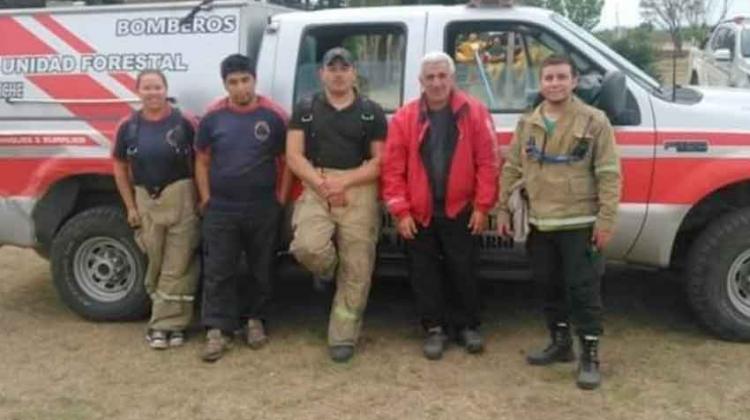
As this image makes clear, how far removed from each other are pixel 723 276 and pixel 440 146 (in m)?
1.74

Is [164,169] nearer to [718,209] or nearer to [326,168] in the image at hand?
[326,168]

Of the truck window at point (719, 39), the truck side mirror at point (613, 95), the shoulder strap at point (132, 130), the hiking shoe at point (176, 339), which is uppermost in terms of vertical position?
the truck window at point (719, 39)

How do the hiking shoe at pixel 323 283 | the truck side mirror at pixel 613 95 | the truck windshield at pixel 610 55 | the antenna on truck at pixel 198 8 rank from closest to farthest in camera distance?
the truck side mirror at pixel 613 95
the truck windshield at pixel 610 55
the hiking shoe at pixel 323 283
the antenna on truck at pixel 198 8

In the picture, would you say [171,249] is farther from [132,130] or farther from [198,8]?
[198,8]

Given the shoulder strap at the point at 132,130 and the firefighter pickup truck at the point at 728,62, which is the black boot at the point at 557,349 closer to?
the shoulder strap at the point at 132,130

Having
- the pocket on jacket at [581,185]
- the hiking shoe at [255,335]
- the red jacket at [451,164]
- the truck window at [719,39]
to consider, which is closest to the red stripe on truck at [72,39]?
the hiking shoe at [255,335]

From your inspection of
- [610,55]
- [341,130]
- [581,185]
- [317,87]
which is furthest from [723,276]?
[317,87]

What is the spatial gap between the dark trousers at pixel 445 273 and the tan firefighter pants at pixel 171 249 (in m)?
1.30

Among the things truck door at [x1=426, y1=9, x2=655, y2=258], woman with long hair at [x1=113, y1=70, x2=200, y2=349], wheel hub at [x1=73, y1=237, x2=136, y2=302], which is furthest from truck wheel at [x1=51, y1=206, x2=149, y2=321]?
truck door at [x1=426, y1=9, x2=655, y2=258]

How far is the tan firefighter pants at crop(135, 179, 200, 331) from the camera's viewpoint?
5.61 meters

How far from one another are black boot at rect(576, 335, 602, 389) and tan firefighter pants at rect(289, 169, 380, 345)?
1.25 meters

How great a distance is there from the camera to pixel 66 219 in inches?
244

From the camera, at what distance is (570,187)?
482 centimetres

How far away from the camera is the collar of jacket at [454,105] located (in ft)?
16.9
